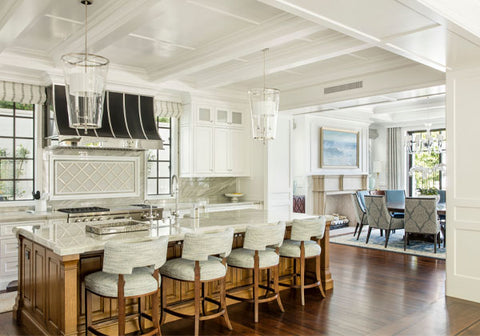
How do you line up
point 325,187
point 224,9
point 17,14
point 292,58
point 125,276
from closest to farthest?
point 125,276, point 17,14, point 224,9, point 292,58, point 325,187

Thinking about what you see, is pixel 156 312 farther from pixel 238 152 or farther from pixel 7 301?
pixel 238 152

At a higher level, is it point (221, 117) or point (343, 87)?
point (343, 87)

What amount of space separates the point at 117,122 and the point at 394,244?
5.43m

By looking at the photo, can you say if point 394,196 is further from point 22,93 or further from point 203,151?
point 22,93

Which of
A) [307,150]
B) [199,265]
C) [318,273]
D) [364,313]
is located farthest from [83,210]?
[307,150]

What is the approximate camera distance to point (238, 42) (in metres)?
4.55

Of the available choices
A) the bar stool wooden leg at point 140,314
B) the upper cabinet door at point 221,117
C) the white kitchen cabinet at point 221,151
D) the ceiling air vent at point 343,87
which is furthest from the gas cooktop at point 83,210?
the ceiling air vent at point 343,87

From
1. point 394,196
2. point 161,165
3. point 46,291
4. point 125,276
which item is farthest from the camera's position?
point 394,196

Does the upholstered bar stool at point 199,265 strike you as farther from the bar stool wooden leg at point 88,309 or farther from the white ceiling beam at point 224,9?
the white ceiling beam at point 224,9

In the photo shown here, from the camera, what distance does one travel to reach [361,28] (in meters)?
3.39

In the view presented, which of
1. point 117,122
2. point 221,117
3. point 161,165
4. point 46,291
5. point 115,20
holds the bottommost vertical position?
point 46,291

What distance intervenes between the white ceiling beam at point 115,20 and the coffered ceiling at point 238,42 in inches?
0.4

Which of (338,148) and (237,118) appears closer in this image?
(237,118)

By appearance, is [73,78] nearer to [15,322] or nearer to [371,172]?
[15,322]
